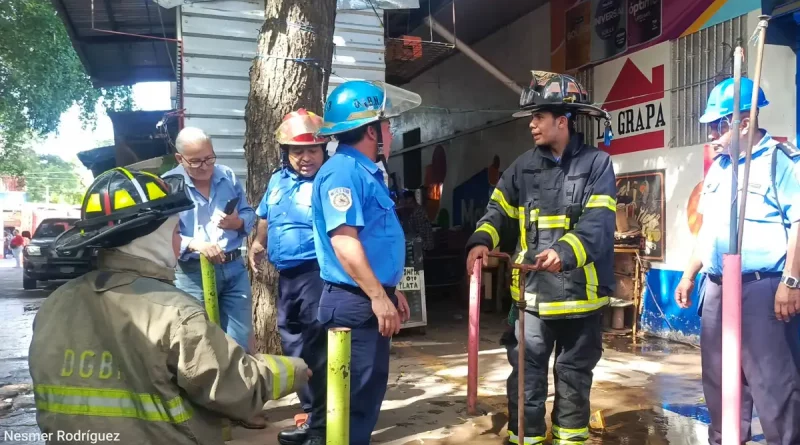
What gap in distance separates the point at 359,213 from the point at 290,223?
45.3 inches

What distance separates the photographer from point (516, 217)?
3664 mm

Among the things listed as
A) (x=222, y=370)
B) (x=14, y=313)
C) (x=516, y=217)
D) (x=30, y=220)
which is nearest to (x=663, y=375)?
(x=516, y=217)

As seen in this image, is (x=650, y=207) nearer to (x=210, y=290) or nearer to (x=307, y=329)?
(x=307, y=329)

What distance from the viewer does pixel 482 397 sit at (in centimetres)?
492

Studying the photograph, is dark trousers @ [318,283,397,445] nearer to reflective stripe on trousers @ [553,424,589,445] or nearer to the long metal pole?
reflective stripe on trousers @ [553,424,589,445]

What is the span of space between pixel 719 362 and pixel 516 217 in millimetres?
1323

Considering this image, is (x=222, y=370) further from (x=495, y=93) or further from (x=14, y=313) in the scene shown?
(x=14, y=313)

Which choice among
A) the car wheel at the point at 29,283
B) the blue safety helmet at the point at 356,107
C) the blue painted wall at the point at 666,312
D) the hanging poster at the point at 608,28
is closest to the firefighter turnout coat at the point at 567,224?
the blue safety helmet at the point at 356,107

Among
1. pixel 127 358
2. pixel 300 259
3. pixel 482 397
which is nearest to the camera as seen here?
pixel 127 358

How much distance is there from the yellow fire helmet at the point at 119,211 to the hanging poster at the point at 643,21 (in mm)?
6932

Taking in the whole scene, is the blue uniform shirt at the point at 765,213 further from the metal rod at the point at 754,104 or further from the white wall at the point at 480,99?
the white wall at the point at 480,99

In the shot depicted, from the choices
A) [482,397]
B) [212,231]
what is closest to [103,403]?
[212,231]

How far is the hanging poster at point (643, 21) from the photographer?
7.37 meters

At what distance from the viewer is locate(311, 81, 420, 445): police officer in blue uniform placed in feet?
8.61
